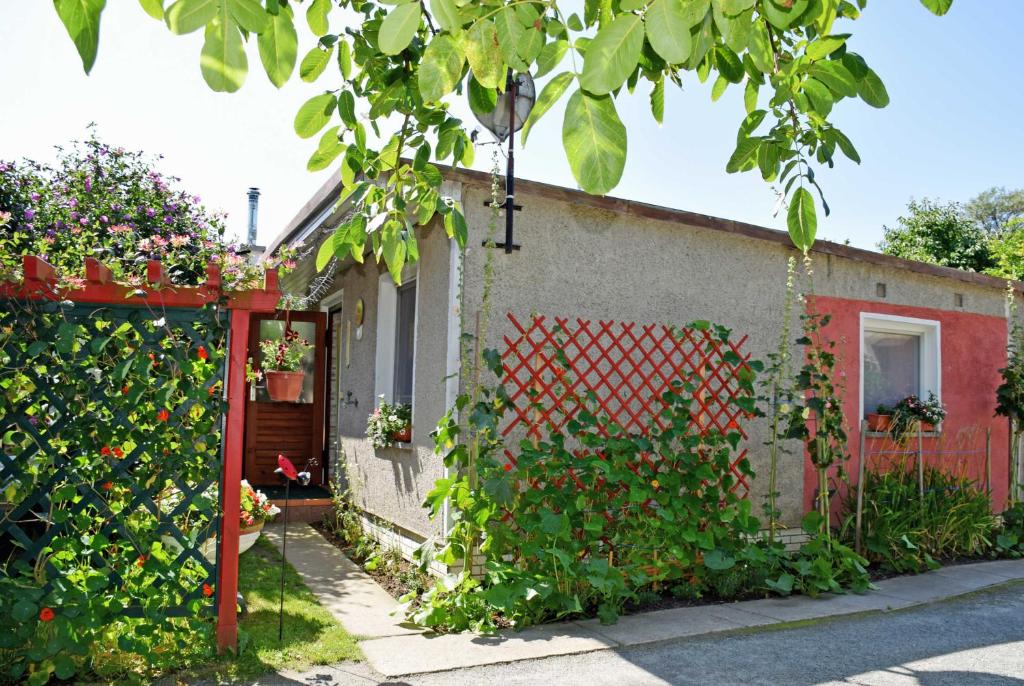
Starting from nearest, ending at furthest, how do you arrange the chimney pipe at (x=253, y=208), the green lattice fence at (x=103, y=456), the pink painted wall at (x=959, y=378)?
1. the green lattice fence at (x=103, y=456)
2. the pink painted wall at (x=959, y=378)
3. the chimney pipe at (x=253, y=208)

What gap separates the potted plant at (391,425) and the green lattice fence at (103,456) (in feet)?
7.53

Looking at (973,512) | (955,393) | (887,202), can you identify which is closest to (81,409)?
(973,512)

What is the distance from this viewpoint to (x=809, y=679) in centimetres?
386

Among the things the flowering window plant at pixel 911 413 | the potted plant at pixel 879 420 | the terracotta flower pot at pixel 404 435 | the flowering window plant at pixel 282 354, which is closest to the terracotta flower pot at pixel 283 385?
the flowering window plant at pixel 282 354

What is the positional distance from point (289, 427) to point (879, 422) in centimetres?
648

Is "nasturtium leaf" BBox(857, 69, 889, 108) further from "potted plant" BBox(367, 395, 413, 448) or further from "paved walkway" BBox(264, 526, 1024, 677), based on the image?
"potted plant" BBox(367, 395, 413, 448)

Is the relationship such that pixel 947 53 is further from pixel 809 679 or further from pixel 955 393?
pixel 955 393

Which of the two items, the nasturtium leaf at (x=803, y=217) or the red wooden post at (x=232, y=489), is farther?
the red wooden post at (x=232, y=489)

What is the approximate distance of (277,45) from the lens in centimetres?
153

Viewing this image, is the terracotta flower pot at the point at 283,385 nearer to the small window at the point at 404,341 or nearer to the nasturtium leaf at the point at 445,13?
the small window at the point at 404,341

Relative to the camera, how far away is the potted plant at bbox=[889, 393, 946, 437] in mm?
7232

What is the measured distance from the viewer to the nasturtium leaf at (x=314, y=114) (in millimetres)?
2438

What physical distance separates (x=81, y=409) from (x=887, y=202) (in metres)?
22.0

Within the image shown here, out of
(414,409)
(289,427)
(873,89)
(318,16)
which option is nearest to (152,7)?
(318,16)
